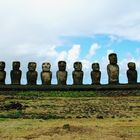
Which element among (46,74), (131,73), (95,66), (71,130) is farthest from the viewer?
(46,74)

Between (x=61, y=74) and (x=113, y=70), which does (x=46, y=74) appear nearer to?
(x=61, y=74)

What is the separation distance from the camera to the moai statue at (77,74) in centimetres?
3161

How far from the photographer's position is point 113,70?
31562 millimetres

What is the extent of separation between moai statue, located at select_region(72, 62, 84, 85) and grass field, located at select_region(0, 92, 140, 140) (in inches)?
239

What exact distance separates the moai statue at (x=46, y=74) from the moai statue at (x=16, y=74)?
1349mm

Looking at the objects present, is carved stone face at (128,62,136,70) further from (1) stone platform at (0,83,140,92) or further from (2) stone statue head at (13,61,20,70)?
(2) stone statue head at (13,61,20,70)

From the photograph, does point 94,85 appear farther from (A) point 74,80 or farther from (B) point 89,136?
(B) point 89,136

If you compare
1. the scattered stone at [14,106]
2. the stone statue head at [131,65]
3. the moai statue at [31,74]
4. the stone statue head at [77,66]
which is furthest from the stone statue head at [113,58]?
the scattered stone at [14,106]

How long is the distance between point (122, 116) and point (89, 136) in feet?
17.1

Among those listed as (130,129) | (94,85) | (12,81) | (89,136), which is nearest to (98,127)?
(130,129)

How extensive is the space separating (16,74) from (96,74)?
14.9ft

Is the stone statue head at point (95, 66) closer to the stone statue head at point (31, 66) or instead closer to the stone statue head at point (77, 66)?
the stone statue head at point (77, 66)

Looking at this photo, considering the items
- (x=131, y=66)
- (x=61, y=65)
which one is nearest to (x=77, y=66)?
(x=61, y=65)

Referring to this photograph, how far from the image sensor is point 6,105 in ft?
65.5
